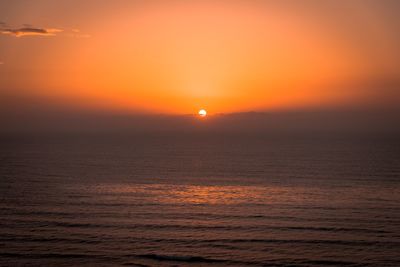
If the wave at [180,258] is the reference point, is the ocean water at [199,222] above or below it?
above

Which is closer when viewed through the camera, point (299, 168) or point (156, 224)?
point (156, 224)

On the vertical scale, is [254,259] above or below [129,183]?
below

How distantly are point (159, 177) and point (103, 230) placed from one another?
5078cm

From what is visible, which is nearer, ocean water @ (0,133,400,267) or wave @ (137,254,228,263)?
wave @ (137,254,228,263)

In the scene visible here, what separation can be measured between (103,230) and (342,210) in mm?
32047

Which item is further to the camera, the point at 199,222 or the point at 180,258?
the point at 199,222

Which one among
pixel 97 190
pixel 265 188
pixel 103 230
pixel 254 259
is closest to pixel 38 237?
pixel 103 230

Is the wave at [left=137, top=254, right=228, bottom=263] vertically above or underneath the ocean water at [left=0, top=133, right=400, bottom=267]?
underneath

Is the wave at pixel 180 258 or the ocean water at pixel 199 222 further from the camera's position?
the ocean water at pixel 199 222

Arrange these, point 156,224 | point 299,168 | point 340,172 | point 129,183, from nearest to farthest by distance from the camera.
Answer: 1. point 156,224
2. point 129,183
3. point 340,172
4. point 299,168

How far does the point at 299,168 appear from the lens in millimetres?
119625

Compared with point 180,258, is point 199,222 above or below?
above

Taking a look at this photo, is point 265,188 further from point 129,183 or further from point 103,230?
point 103,230

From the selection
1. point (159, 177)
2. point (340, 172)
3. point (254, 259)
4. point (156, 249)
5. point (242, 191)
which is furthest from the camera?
point (340, 172)
